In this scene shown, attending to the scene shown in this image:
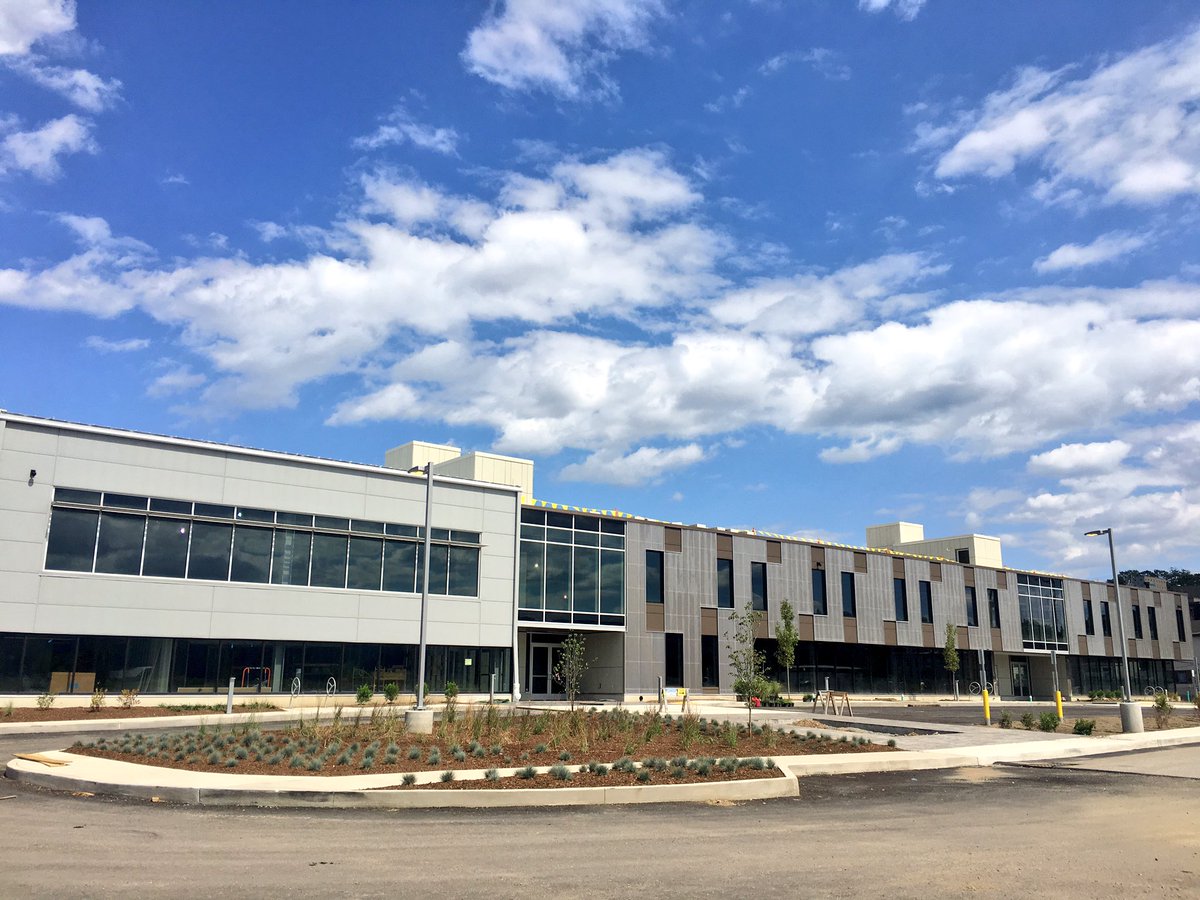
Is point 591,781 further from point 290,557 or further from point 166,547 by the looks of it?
point 290,557

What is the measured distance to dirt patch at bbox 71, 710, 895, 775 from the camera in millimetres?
15539

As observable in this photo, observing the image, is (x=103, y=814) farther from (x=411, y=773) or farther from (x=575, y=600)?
(x=575, y=600)

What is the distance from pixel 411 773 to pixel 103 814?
433 centimetres

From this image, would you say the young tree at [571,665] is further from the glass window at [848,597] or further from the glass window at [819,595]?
the glass window at [848,597]

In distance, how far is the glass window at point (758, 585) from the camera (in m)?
49.6

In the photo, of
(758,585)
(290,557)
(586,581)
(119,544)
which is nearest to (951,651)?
(758,585)

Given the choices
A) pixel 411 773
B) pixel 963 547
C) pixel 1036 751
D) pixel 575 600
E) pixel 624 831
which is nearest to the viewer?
pixel 624 831

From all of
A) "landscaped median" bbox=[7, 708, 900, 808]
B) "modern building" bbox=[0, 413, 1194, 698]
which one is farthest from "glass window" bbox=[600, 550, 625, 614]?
Result: "landscaped median" bbox=[7, 708, 900, 808]

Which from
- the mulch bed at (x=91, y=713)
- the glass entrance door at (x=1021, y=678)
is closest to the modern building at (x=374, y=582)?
the mulch bed at (x=91, y=713)

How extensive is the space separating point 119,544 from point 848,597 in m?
38.7

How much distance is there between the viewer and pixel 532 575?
140 feet

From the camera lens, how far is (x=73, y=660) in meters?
31.3

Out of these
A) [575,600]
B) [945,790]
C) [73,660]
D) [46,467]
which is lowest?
[945,790]

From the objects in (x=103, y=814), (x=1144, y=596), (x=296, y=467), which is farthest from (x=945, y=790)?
(x=1144, y=596)
